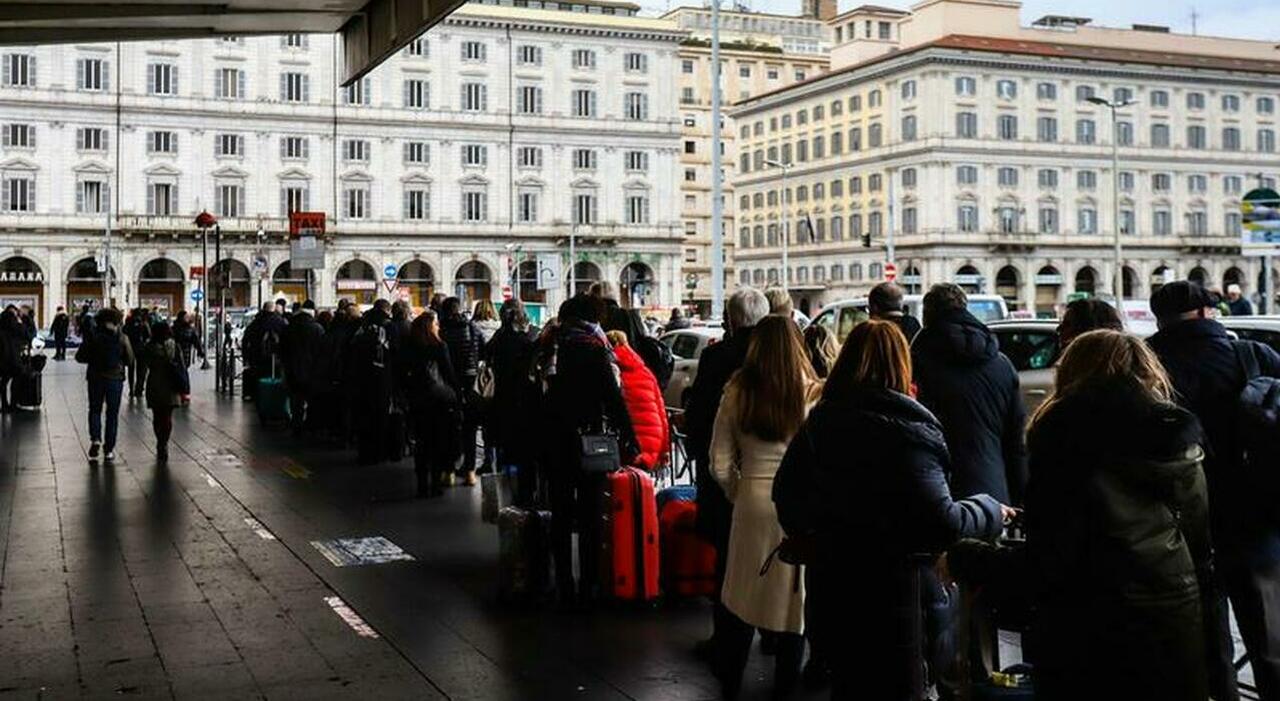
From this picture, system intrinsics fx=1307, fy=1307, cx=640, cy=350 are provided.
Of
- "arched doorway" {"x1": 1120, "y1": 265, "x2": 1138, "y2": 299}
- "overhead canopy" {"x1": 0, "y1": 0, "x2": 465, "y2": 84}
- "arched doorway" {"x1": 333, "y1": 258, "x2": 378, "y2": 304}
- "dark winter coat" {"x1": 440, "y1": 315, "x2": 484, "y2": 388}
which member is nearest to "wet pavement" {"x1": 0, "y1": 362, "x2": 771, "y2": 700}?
"dark winter coat" {"x1": 440, "y1": 315, "x2": 484, "y2": 388}

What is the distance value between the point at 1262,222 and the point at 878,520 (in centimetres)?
1232

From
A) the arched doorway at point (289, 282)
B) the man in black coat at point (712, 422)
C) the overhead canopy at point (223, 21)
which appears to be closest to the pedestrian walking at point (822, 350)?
the man in black coat at point (712, 422)

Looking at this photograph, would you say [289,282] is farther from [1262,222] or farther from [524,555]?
[524,555]

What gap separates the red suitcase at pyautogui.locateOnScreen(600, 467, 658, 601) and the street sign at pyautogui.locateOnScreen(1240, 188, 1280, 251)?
32.7ft

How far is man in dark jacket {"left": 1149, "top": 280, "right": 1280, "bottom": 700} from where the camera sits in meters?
5.46

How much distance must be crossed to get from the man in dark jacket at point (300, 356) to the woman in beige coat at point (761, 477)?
13648 millimetres

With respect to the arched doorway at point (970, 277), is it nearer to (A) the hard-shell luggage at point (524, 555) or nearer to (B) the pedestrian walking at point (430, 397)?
(B) the pedestrian walking at point (430, 397)

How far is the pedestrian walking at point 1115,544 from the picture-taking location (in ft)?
12.4

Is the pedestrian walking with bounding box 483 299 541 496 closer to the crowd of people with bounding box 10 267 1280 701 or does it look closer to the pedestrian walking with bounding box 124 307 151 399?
the crowd of people with bounding box 10 267 1280 701

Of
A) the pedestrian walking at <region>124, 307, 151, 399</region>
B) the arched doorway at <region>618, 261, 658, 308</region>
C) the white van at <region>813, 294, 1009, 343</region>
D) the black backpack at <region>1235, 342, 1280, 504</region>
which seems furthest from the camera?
the arched doorway at <region>618, 261, 658, 308</region>

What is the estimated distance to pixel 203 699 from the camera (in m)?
6.14

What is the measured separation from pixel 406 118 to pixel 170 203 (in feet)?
46.4

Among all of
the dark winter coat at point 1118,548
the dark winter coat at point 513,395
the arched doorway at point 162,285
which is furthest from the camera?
the arched doorway at point 162,285

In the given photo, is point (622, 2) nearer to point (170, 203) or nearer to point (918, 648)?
point (170, 203)
